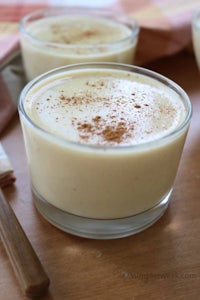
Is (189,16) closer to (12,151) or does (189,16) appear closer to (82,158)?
(12,151)

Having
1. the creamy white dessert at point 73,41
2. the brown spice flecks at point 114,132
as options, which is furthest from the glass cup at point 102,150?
the creamy white dessert at point 73,41

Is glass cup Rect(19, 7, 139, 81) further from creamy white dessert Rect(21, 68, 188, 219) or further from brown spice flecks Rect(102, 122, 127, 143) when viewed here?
brown spice flecks Rect(102, 122, 127, 143)

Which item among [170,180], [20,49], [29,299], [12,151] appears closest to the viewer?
[29,299]

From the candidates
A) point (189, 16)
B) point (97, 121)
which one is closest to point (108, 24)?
point (189, 16)

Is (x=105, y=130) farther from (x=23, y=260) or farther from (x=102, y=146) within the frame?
(x=23, y=260)

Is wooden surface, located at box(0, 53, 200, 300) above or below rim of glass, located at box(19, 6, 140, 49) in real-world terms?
below

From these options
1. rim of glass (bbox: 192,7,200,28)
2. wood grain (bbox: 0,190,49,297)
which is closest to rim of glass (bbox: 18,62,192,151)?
wood grain (bbox: 0,190,49,297)
